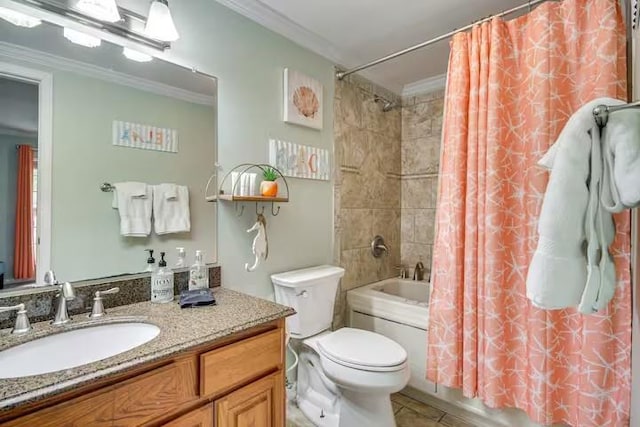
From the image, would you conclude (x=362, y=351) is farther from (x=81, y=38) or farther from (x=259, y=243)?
(x=81, y=38)

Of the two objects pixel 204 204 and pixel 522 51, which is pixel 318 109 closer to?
pixel 204 204

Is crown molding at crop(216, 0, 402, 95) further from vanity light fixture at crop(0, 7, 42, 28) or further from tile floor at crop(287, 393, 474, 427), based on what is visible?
tile floor at crop(287, 393, 474, 427)

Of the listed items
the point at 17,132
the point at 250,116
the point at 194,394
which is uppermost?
the point at 250,116

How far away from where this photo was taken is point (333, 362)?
153 centimetres

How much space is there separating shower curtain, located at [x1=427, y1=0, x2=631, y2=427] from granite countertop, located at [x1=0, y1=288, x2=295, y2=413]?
3.31ft

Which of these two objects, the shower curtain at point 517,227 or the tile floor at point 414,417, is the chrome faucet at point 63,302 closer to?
the tile floor at point 414,417

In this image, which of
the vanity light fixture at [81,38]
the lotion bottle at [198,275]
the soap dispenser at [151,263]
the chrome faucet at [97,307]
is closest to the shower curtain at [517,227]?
the lotion bottle at [198,275]

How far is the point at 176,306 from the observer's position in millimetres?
1240

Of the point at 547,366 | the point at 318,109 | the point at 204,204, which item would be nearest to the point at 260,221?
the point at 204,204

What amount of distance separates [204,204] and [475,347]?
1.58 meters

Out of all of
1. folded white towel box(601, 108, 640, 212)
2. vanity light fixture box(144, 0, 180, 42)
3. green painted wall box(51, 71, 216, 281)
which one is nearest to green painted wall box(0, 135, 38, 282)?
green painted wall box(51, 71, 216, 281)

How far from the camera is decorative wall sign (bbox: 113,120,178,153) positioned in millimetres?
1300

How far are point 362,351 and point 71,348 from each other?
1.20 meters

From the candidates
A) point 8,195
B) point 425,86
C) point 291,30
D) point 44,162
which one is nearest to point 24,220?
point 8,195
